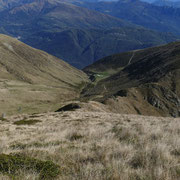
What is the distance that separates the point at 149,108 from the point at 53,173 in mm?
72705

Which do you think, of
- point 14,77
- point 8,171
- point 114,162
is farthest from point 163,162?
point 14,77

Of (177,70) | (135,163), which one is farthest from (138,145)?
(177,70)

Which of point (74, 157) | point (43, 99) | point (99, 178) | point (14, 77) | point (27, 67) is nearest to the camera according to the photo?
point (99, 178)

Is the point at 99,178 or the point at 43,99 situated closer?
the point at 99,178

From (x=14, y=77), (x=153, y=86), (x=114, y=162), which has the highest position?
(x=114, y=162)

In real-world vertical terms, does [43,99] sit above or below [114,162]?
below

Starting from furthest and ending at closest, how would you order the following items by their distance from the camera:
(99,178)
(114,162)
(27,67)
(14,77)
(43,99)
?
(27,67)
(14,77)
(43,99)
(114,162)
(99,178)

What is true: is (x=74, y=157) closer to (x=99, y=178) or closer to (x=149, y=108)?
(x=99, y=178)

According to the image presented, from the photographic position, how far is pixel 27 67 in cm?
19812

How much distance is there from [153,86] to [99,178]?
3286 inches

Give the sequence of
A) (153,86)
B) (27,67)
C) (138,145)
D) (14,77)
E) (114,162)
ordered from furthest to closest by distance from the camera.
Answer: (27,67)
(14,77)
(153,86)
(138,145)
(114,162)

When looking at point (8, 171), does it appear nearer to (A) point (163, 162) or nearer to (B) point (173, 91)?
(A) point (163, 162)

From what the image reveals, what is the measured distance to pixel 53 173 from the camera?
181 inches

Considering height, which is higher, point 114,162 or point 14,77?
point 114,162
